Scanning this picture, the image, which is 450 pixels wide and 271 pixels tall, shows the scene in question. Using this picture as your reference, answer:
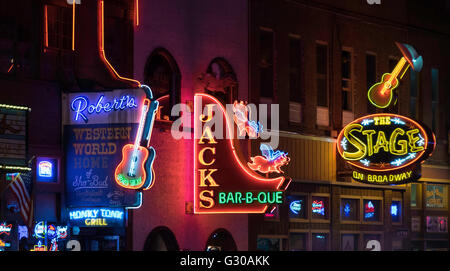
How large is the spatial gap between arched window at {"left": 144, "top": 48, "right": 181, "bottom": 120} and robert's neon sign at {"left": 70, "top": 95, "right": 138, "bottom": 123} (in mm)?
2999

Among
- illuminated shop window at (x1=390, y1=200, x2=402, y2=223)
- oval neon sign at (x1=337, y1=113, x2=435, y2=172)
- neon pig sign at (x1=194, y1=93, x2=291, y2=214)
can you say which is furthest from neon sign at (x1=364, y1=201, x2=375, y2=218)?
neon pig sign at (x1=194, y1=93, x2=291, y2=214)

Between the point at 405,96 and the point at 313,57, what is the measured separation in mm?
4984

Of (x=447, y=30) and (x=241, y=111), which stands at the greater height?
(x=447, y=30)

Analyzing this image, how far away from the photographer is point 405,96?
33031 millimetres

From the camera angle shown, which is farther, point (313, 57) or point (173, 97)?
point (313, 57)

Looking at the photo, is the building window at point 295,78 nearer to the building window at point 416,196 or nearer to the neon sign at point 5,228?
the building window at point 416,196

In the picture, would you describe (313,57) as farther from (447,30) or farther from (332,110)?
(447,30)

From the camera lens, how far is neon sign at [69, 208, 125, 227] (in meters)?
21.5

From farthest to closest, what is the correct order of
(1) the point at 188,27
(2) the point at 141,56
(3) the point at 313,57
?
(3) the point at 313,57
(1) the point at 188,27
(2) the point at 141,56

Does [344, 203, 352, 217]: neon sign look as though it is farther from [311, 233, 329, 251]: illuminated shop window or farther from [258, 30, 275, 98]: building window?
[258, 30, 275, 98]: building window

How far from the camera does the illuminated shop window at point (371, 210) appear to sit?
31281 millimetres

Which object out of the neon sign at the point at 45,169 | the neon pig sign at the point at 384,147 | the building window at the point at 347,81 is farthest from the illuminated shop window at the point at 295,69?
the neon sign at the point at 45,169
